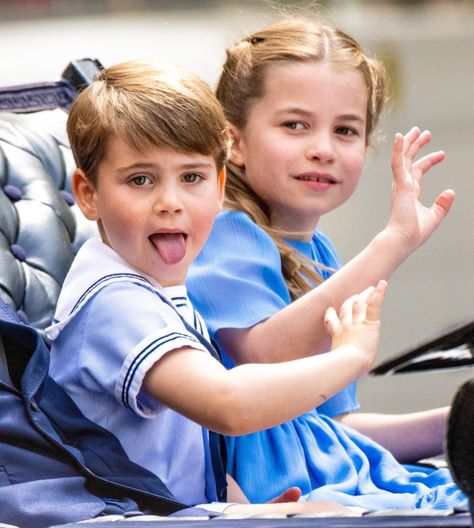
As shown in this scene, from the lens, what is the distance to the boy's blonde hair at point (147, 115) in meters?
1.86

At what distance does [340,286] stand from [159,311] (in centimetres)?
37

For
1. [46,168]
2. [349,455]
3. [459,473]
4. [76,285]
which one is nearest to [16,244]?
[46,168]

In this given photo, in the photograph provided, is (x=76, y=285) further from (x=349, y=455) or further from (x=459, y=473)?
(x=459, y=473)

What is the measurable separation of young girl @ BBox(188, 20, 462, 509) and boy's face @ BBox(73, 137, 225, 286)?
24cm

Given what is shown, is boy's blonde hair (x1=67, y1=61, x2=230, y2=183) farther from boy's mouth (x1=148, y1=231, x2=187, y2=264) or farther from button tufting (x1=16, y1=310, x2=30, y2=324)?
button tufting (x1=16, y1=310, x2=30, y2=324)

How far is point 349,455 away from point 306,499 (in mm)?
220

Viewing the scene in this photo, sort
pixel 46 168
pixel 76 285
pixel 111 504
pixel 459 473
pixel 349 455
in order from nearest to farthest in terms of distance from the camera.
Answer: pixel 459 473, pixel 111 504, pixel 76 285, pixel 349 455, pixel 46 168

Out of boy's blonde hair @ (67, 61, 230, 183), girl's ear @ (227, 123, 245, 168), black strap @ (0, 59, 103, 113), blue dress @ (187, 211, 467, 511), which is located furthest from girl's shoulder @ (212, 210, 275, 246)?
black strap @ (0, 59, 103, 113)

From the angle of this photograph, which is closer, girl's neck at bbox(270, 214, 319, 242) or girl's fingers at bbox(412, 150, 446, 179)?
girl's fingers at bbox(412, 150, 446, 179)

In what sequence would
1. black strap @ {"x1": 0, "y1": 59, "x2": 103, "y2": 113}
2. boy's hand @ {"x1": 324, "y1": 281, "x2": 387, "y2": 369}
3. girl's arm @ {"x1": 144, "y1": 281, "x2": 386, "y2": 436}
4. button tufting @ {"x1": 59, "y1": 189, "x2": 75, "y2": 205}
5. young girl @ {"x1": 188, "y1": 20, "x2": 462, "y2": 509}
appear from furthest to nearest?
1. black strap @ {"x1": 0, "y1": 59, "x2": 103, "y2": 113}
2. button tufting @ {"x1": 59, "y1": 189, "x2": 75, "y2": 205}
3. young girl @ {"x1": 188, "y1": 20, "x2": 462, "y2": 509}
4. boy's hand @ {"x1": 324, "y1": 281, "x2": 387, "y2": 369}
5. girl's arm @ {"x1": 144, "y1": 281, "x2": 386, "y2": 436}

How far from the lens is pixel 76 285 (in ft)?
6.29

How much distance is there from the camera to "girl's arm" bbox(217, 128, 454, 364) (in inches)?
82.1

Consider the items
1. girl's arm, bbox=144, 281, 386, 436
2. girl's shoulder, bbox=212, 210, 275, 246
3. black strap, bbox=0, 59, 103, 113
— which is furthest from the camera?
black strap, bbox=0, 59, 103, 113

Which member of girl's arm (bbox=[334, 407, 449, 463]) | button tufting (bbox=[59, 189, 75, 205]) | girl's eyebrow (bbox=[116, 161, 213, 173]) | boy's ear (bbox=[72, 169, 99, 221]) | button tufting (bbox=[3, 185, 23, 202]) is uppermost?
girl's eyebrow (bbox=[116, 161, 213, 173])
